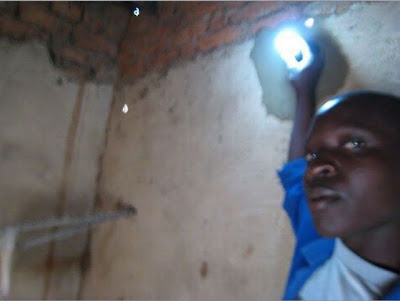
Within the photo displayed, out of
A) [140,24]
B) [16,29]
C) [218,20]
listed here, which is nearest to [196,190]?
[218,20]

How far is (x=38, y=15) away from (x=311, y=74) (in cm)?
119

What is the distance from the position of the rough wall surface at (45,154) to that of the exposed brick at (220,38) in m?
0.58

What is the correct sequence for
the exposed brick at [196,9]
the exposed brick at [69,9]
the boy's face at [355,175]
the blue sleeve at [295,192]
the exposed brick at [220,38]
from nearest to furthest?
the boy's face at [355,175] → the blue sleeve at [295,192] → the exposed brick at [220,38] → the exposed brick at [196,9] → the exposed brick at [69,9]

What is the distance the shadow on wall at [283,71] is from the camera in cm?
112

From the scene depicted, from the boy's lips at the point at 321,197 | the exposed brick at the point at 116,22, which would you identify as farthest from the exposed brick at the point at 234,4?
the boy's lips at the point at 321,197

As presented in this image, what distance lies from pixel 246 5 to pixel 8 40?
94cm

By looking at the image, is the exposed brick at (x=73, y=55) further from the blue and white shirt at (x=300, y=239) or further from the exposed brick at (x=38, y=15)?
the blue and white shirt at (x=300, y=239)

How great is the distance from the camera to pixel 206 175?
1391 mm

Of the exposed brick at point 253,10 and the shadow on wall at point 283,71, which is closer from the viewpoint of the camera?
the shadow on wall at point 283,71

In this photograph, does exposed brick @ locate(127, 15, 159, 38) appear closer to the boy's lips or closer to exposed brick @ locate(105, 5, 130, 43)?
exposed brick @ locate(105, 5, 130, 43)

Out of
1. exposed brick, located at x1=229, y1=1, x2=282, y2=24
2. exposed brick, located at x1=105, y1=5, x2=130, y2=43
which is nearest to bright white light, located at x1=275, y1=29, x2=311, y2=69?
exposed brick, located at x1=229, y1=1, x2=282, y2=24

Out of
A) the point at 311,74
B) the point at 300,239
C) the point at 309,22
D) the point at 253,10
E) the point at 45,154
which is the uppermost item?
the point at 253,10

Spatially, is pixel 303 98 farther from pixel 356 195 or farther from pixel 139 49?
pixel 139 49

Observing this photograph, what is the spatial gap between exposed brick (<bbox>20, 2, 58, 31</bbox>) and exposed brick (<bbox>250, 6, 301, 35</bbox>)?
889 millimetres
